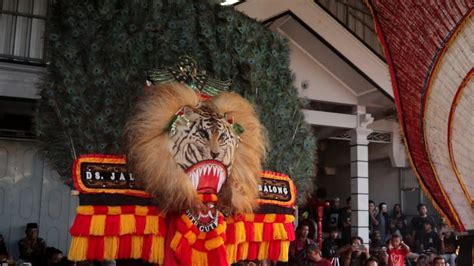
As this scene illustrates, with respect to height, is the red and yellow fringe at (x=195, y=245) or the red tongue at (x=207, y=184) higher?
the red tongue at (x=207, y=184)

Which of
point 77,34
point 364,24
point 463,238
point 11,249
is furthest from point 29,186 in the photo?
point 463,238

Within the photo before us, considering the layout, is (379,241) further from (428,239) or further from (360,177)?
(360,177)

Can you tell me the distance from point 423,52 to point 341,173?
Answer: 1276cm

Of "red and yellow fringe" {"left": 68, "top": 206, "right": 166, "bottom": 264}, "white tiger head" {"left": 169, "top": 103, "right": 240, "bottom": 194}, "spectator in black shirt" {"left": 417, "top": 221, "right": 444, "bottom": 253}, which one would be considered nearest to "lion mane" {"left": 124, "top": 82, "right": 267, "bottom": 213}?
"white tiger head" {"left": 169, "top": 103, "right": 240, "bottom": 194}

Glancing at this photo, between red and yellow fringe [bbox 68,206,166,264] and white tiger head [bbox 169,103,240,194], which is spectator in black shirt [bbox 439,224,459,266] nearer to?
white tiger head [bbox 169,103,240,194]

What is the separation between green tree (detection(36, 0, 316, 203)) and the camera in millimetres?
3221

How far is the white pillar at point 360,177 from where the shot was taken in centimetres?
966

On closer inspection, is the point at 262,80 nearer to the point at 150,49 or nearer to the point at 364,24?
the point at 150,49

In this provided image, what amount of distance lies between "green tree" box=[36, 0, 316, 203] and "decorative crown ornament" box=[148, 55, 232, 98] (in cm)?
10

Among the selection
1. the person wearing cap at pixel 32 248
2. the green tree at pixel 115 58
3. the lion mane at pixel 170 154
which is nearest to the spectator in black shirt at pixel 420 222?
the person wearing cap at pixel 32 248

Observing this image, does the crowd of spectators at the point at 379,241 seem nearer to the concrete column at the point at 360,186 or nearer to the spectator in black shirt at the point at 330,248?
the spectator in black shirt at the point at 330,248

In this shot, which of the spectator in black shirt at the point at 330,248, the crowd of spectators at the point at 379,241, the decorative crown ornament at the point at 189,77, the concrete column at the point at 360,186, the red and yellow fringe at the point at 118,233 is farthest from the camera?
the concrete column at the point at 360,186

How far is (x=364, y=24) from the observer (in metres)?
10.5

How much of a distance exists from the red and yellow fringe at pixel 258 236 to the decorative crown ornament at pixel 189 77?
805 millimetres
